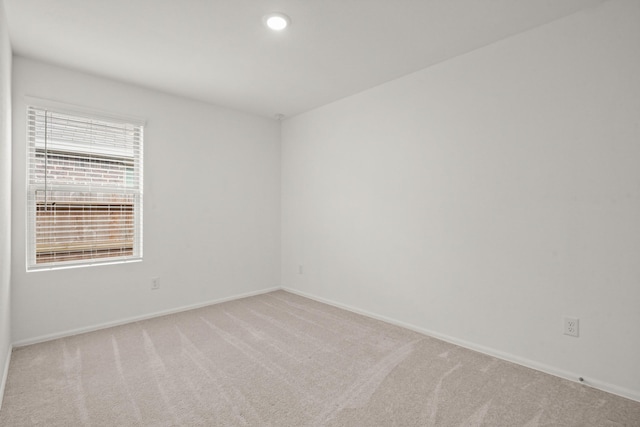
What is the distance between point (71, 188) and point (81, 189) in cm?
8

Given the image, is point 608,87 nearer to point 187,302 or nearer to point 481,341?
point 481,341

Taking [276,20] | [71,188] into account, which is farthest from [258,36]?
[71,188]

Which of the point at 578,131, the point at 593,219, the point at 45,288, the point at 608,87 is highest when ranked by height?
the point at 608,87

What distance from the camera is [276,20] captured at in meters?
2.27

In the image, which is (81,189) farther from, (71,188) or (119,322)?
(119,322)

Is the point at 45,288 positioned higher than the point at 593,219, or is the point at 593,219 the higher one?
the point at 593,219

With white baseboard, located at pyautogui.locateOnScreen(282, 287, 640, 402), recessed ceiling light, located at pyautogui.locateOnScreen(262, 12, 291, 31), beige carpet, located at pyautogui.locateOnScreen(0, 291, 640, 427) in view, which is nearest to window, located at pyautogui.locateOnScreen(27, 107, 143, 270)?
beige carpet, located at pyautogui.locateOnScreen(0, 291, 640, 427)

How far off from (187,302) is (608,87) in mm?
4294

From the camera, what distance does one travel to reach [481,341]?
2699mm

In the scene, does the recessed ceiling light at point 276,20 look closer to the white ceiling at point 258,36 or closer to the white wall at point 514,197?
the white ceiling at point 258,36

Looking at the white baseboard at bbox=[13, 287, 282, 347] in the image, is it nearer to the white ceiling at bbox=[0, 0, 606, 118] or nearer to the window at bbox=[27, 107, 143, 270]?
the window at bbox=[27, 107, 143, 270]

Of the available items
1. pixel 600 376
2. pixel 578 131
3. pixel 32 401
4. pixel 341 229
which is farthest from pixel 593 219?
pixel 32 401

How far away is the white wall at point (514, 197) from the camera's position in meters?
2.09

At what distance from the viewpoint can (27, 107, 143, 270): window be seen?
291cm
